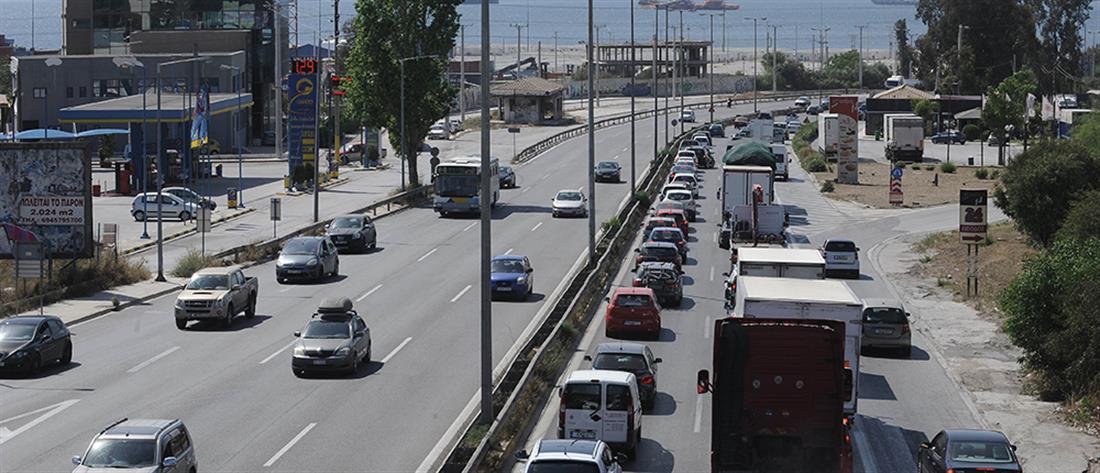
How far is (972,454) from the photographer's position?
22.4m

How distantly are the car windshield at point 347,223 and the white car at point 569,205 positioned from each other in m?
13.1

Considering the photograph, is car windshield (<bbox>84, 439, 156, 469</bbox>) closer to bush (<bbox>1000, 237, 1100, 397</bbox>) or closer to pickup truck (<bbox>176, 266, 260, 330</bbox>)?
pickup truck (<bbox>176, 266, 260, 330</bbox>)

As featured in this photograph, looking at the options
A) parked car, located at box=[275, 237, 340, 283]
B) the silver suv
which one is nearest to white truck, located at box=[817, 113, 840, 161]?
parked car, located at box=[275, 237, 340, 283]

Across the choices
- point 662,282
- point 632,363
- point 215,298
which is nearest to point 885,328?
point 662,282

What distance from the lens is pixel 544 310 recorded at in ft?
139

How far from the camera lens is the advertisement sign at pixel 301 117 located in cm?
7781

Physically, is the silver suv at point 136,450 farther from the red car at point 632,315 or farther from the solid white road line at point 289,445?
the red car at point 632,315

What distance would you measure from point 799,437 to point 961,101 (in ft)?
407

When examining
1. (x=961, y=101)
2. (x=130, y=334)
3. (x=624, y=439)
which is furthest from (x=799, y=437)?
(x=961, y=101)

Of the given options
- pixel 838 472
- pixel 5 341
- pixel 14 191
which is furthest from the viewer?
pixel 14 191

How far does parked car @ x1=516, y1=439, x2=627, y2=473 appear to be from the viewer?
66.4ft

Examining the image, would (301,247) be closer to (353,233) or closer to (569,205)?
(353,233)

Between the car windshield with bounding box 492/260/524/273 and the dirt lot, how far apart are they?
35690mm

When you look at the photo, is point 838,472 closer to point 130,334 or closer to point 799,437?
point 799,437
